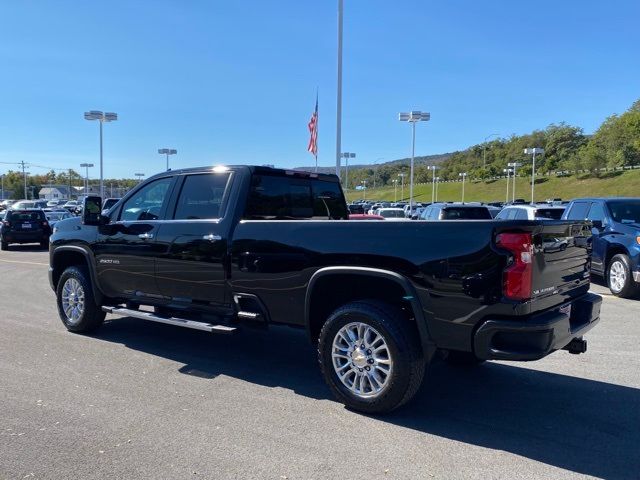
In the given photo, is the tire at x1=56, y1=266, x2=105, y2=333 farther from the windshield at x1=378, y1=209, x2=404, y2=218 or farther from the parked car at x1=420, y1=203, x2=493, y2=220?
the windshield at x1=378, y1=209, x2=404, y2=218

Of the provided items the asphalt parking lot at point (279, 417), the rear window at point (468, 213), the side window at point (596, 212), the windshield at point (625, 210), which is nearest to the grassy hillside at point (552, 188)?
the rear window at point (468, 213)

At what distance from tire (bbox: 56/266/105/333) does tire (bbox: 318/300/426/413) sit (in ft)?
Result: 11.7

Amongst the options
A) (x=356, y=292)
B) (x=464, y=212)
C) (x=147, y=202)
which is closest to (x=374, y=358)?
(x=356, y=292)

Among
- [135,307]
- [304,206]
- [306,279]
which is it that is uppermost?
[304,206]

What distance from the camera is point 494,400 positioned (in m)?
4.71

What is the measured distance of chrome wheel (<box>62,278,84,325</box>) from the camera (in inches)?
267

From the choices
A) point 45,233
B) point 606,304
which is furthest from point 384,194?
point 606,304

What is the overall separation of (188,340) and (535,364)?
13.2ft

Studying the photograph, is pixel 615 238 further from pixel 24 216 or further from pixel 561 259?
pixel 24 216

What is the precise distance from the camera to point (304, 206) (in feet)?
19.8

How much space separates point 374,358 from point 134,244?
10.5 ft

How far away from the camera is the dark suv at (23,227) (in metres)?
19.9

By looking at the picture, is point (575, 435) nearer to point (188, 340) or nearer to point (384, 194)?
point (188, 340)

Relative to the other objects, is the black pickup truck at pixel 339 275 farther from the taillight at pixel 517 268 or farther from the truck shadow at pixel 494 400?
the truck shadow at pixel 494 400
